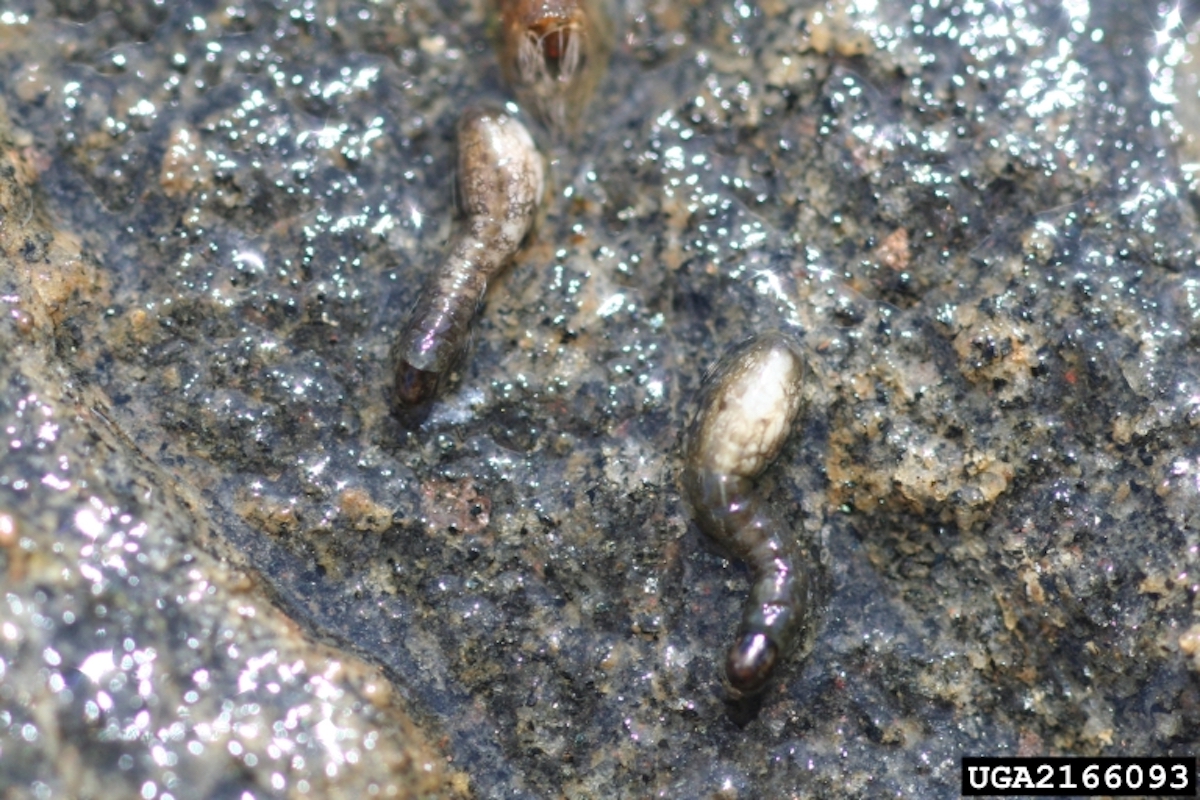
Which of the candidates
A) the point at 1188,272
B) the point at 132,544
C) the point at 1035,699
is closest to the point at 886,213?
the point at 1188,272

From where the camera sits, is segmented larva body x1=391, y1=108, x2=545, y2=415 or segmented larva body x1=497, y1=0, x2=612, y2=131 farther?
segmented larva body x1=497, y1=0, x2=612, y2=131

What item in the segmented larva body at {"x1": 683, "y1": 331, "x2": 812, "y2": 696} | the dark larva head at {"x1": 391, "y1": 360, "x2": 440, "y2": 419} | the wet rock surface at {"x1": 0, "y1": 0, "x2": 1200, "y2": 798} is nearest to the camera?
the wet rock surface at {"x1": 0, "y1": 0, "x2": 1200, "y2": 798}

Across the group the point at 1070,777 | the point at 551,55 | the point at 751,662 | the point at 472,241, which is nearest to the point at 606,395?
the point at 472,241

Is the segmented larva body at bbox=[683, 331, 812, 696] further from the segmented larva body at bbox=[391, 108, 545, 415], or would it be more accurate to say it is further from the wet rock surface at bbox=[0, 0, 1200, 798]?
the segmented larva body at bbox=[391, 108, 545, 415]

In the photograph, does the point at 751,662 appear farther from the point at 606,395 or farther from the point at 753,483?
the point at 606,395

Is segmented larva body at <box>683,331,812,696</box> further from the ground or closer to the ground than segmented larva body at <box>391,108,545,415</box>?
closer to the ground

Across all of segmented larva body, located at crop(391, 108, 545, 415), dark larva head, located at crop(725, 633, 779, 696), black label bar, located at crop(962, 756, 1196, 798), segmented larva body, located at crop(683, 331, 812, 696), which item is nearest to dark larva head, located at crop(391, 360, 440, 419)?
segmented larva body, located at crop(391, 108, 545, 415)

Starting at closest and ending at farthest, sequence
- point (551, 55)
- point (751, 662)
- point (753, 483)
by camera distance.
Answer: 1. point (751, 662)
2. point (753, 483)
3. point (551, 55)
